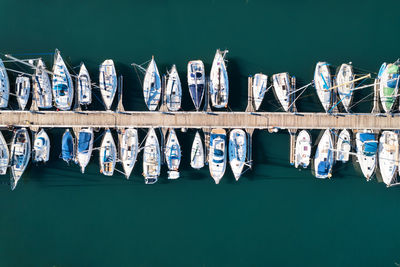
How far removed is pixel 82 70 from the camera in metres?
21.5

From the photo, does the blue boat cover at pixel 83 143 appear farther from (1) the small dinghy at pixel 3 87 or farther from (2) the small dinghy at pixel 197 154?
(2) the small dinghy at pixel 197 154

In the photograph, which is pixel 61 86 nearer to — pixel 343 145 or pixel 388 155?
pixel 343 145

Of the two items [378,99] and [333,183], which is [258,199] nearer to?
[333,183]

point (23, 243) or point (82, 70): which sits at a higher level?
point (82, 70)

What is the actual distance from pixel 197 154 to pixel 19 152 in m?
13.1

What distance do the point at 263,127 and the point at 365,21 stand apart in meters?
11.7

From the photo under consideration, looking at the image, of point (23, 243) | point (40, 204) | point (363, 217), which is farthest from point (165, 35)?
point (363, 217)

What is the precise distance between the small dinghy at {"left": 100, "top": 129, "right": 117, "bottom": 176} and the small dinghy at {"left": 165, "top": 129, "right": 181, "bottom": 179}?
4011mm

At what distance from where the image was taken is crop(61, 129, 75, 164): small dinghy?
21.4m

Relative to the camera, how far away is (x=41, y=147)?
21.3 meters

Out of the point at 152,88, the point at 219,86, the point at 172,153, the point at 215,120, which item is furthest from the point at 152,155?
the point at 219,86

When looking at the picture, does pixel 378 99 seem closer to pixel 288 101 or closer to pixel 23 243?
pixel 288 101

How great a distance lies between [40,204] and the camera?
22.2 metres

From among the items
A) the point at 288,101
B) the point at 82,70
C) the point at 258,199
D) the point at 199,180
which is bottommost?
the point at 258,199
